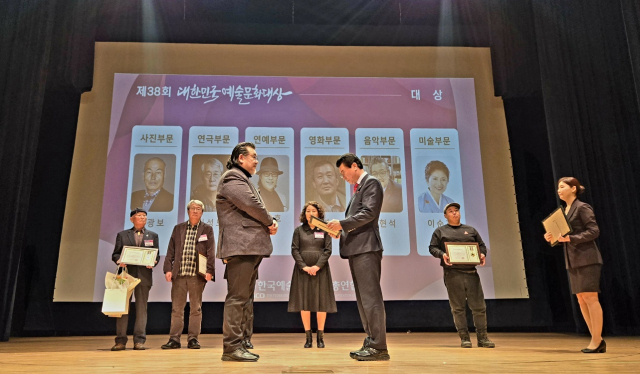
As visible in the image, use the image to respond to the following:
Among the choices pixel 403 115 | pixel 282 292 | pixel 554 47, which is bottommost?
pixel 282 292

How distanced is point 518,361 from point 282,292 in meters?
3.11

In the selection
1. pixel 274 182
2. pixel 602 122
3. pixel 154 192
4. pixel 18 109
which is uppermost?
pixel 18 109

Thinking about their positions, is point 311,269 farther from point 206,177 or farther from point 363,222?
point 206,177

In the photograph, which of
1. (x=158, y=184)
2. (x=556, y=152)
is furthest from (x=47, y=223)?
(x=556, y=152)

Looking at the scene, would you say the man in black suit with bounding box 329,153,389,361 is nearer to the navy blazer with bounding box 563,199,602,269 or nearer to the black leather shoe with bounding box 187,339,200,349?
the navy blazer with bounding box 563,199,602,269

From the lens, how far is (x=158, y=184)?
5.39 metres

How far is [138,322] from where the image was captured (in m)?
3.94

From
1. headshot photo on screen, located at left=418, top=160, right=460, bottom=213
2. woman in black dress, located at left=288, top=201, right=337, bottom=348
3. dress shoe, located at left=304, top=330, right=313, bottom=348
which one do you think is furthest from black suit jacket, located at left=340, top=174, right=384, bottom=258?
headshot photo on screen, located at left=418, top=160, right=460, bottom=213

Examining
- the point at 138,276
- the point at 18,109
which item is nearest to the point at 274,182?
the point at 138,276

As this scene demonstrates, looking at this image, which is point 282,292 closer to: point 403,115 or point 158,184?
point 158,184

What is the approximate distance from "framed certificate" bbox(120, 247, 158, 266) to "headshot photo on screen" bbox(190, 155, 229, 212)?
1371 mm

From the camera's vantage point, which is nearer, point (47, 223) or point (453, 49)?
point (47, 223)

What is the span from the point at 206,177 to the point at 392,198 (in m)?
2.18

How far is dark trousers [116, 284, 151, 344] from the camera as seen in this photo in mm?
3814
